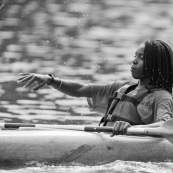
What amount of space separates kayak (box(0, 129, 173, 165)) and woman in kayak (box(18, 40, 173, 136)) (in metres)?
0.14

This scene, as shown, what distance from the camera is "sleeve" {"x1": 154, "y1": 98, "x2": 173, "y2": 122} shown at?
489cm

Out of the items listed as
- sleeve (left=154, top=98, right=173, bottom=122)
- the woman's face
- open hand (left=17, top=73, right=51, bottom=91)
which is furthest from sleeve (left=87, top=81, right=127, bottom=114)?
sleeve (left=154, top=98, right=173, bottom=122)

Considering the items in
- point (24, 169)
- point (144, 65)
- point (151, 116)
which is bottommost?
point (24, 169)

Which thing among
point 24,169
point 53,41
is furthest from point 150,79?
point 53,41

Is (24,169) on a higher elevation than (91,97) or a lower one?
lower

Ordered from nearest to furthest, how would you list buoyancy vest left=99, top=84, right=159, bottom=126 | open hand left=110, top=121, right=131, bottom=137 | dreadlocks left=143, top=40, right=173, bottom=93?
open hand left=110, top=121, right=131, bottom=137, buoyancy vest left=99, top=84, right=159, bottom=126, dreadlocks left=143, top=40, right=173, bottom=93

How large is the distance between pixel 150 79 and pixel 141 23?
12.1 m

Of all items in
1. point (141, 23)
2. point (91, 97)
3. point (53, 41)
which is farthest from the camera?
point (141, 23)

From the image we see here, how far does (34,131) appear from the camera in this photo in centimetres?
489

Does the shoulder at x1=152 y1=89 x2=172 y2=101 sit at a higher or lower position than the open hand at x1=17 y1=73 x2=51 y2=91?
lower

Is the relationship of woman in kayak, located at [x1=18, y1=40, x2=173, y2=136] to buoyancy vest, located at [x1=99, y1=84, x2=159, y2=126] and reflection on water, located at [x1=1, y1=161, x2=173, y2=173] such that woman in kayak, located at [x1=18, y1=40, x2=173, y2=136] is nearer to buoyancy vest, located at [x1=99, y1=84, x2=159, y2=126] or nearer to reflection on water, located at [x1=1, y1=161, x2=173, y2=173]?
buoyancy vest, located at [x1=99, y1=84, x2=159, y2=126]

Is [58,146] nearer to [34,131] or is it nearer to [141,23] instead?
[34,131]

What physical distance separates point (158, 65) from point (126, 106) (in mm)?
421

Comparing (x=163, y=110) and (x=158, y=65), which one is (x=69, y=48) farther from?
(x=163, y=110)
